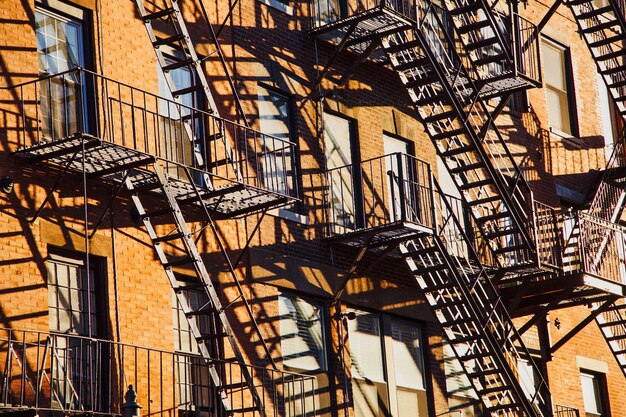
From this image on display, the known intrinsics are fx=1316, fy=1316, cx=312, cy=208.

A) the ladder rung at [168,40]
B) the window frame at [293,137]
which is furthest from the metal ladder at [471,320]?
the ladder rung at [168,40]

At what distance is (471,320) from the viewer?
22.2 meters

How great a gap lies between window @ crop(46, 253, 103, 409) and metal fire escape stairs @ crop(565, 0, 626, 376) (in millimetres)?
12413

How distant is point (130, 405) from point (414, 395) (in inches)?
373

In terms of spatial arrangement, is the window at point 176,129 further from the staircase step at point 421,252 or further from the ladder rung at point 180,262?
the staircase step at point 421,252

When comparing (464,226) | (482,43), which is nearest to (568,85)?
(464,226)

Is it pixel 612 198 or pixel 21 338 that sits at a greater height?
pixel 612 198

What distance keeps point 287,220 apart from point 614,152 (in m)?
10.3

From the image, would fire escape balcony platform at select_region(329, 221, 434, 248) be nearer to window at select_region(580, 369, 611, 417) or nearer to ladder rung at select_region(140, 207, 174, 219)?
ladder rung at select_region(140, 207, 174, 219)

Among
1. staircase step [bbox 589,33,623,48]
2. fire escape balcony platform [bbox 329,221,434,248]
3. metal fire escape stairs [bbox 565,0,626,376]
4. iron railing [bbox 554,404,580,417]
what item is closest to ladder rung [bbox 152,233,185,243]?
fire escape balcony platform [bbox 329,221,434,248]

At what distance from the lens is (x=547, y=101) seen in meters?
29.9

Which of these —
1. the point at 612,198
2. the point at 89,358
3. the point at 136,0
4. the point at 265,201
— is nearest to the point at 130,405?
the point at 89,358

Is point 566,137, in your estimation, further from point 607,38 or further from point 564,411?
point 564,411

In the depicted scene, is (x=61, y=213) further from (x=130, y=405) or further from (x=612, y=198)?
(x=612, y=198)

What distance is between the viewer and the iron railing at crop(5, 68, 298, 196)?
17422 mm
